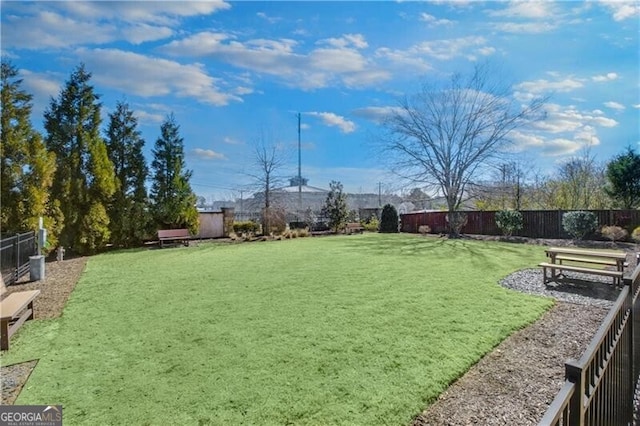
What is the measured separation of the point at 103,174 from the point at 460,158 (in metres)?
16.9

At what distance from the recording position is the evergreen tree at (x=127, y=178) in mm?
14039

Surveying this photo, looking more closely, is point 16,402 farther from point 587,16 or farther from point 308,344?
point 587,16

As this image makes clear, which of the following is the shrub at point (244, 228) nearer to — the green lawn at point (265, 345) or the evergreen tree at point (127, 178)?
the evergreen tree at point (127, 178)

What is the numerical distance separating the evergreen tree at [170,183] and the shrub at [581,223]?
16.9m

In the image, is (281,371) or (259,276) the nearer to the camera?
(281,371)

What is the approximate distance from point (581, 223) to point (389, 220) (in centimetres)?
998

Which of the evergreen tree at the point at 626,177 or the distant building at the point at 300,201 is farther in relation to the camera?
the distant building at the point at 300,201

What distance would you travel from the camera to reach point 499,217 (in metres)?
16.6

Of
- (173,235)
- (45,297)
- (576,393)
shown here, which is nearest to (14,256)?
(45,297)

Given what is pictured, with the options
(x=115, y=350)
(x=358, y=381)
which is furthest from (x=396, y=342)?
(x=115, y=350)

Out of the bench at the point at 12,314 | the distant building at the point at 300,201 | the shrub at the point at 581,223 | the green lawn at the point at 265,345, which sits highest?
the distant building at the point at 300,201

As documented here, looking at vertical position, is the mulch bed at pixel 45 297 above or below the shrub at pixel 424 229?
below

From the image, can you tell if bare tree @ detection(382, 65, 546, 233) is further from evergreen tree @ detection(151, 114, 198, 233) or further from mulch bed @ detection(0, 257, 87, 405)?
mulch bed @ detection(0, 257, 87, 405)

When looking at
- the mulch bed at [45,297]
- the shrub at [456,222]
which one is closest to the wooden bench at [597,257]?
the mulch bed at [45,297]
